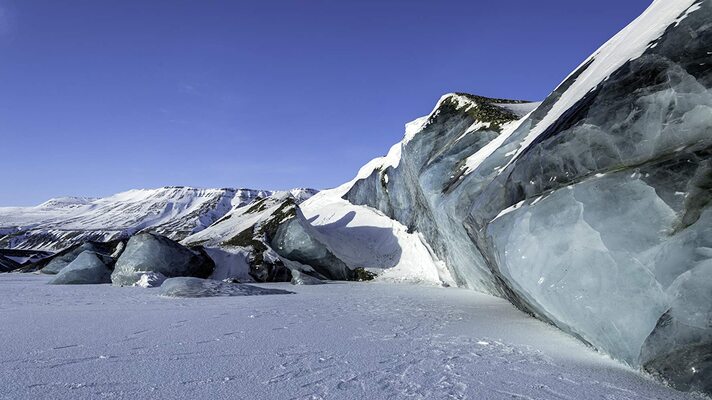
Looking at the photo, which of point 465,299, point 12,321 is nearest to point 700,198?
point 465,299

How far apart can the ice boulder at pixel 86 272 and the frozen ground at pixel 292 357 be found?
21.2 ft

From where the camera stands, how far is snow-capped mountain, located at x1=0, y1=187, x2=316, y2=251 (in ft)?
345

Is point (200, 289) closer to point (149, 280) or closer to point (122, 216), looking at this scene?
point (149, 280)

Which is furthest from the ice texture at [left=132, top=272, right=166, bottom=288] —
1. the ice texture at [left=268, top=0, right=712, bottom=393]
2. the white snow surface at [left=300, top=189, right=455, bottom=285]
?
the ice texture at [left=268, top=0, right=712, bottom=393]

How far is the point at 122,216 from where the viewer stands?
140625 mm

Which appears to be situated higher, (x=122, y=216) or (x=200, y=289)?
(x=122, y=216)

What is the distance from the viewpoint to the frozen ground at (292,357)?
2.90 m

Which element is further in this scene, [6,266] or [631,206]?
[6,266]

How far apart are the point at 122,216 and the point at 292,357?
157m

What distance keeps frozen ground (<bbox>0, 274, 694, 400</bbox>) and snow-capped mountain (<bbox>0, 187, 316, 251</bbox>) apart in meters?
76.0

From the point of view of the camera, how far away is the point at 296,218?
50.5 feet

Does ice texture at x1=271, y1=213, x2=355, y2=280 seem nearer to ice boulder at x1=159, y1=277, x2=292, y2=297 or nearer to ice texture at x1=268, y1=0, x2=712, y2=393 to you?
ice boulder at x1=159, y1=277, x2=292, y2=297

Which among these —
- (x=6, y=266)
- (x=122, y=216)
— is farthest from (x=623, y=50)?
(x=122, y=216)

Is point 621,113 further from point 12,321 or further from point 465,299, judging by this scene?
point 12,321
